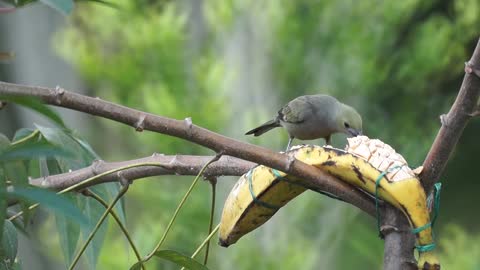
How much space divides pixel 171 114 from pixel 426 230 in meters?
2.66

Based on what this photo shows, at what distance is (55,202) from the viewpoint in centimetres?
75

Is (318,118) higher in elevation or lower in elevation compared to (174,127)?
higher

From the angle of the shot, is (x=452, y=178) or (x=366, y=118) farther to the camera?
(x=452, y=178)

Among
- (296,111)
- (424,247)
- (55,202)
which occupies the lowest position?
(55,202)

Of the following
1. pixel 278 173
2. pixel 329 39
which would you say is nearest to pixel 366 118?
pixel 329 39

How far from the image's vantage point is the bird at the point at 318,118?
262cm

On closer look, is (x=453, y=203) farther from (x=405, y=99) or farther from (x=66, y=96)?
(x=66, y=96)

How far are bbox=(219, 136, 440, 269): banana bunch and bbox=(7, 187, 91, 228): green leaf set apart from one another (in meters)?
0.47

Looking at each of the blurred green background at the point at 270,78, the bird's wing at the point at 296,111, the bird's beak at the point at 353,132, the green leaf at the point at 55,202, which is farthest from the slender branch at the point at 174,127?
the blurred green background at the point at 270,78

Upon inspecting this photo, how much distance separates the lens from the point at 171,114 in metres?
3.68

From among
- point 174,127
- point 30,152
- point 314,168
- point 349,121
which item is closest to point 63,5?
point 30,152

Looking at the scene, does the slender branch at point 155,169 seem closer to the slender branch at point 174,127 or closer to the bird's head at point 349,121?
the slender branch at point 174,127

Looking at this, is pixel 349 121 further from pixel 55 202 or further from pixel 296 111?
pixel 55 202

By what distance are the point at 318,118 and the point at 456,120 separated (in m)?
1.75
